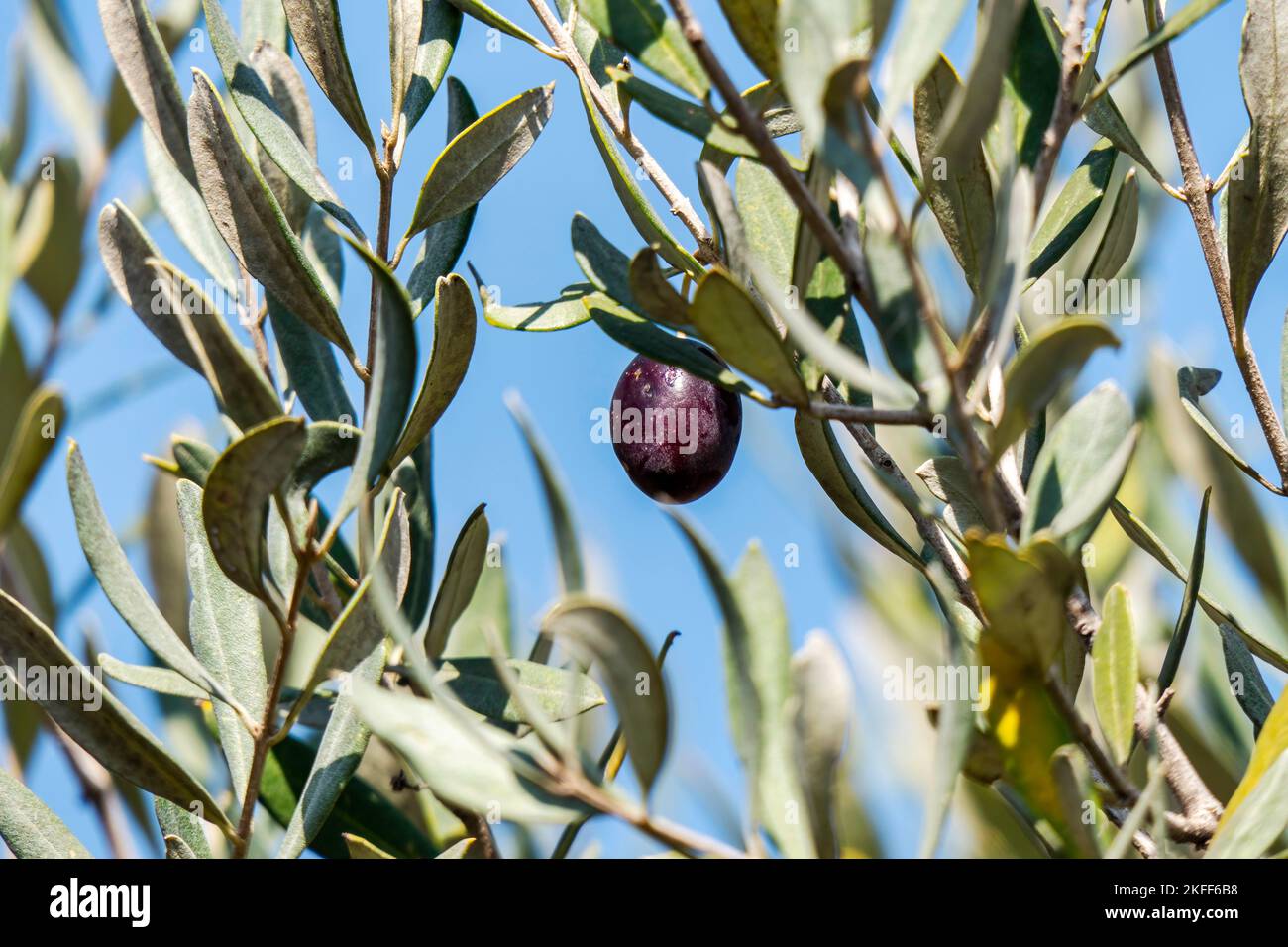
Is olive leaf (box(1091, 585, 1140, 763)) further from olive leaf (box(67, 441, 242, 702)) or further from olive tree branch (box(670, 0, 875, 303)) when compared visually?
olive leaf (box(67, 441, 242, 702))

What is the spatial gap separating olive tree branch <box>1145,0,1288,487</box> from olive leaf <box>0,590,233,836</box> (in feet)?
2.23

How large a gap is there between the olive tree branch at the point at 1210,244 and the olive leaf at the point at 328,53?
0.51 meters

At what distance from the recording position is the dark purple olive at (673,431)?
1021mm

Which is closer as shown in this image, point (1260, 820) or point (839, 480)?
point (1260, 820)

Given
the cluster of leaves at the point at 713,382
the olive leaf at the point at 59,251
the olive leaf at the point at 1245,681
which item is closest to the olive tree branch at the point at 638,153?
the cluster of leaves at the point at 713,382

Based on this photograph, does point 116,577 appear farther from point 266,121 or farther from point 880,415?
point 880,415

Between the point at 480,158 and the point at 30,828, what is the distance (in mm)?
491

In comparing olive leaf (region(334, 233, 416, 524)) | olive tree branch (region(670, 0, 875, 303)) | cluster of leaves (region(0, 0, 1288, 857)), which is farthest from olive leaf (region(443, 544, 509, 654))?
olive tree branch (region(670, 0, 875, 303))

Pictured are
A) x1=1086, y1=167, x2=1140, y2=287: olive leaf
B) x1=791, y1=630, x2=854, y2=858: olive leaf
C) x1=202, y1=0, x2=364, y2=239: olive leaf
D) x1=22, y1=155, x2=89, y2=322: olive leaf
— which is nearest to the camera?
x1=791, y1=630, x2=854, y2=858: olive leaf

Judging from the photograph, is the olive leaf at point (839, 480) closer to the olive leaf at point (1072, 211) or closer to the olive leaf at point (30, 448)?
the olive leaf at point (1072, 211)

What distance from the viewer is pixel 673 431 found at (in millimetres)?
1023

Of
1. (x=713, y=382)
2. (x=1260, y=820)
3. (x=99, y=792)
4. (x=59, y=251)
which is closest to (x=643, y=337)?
(x=713, y=382)

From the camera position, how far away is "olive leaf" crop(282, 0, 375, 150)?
839mm
